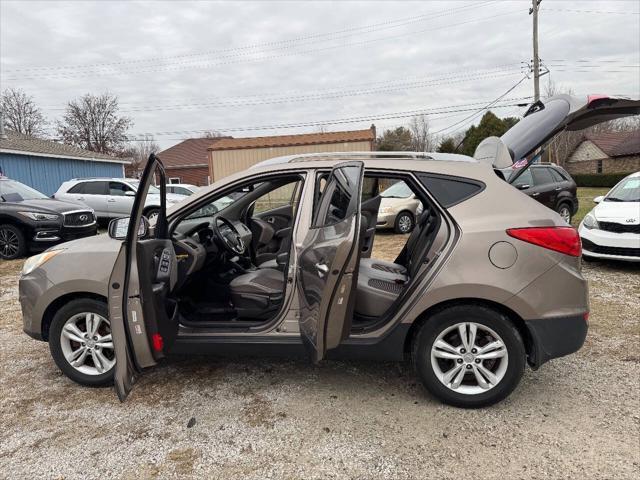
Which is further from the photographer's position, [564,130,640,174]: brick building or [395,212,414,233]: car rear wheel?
[564,130,640,174]: brick building

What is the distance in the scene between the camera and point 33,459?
2516mm

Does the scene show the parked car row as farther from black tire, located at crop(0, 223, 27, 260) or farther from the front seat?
the front seat

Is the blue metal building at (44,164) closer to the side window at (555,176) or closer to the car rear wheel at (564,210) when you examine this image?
the side window at (555,176)

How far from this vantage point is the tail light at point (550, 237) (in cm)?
276

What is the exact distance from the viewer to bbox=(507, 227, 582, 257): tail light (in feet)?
9.05

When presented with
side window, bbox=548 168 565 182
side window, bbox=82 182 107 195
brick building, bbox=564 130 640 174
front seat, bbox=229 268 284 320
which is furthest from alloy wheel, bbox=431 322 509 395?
brick building, bbox=564 130 640 174

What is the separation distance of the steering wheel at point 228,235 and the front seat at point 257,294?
0.96 feet

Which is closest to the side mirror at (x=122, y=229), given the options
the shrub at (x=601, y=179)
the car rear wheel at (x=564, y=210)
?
the car rear wheel at (x=564, y=210)

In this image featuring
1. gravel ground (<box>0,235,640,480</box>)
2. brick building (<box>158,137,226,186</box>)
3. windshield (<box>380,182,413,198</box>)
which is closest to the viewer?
gravel ground (<box>0,235,640,480</box>)

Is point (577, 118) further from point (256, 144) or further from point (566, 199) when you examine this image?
point (256, 144)

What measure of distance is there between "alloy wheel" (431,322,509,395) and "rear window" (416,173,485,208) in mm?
791

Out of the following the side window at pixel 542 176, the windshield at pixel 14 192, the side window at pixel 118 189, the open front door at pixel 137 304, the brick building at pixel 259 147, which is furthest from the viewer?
the brick building at pixel 259 147

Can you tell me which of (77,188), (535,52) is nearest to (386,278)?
(77,188)

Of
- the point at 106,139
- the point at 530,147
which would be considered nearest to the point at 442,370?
the point at 530,147
